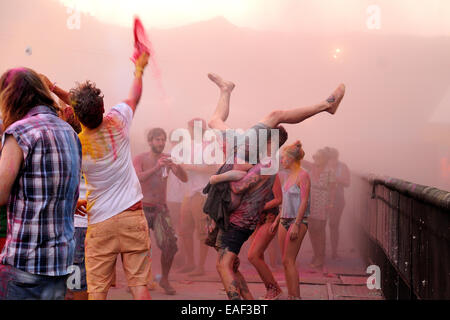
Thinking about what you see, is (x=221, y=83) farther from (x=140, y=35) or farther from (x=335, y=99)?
(x=335, y=99)

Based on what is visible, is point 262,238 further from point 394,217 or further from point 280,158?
point 394,217

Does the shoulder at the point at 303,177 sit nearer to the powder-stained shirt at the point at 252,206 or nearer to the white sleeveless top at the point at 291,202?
the white sleeveless top at the point at 291,202

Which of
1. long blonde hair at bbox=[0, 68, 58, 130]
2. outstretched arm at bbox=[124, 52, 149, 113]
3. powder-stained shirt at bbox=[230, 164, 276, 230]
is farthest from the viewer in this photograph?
powder-stained shirt at bbox=[230, 164, 276, 230]

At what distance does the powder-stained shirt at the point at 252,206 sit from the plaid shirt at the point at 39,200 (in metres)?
1.78

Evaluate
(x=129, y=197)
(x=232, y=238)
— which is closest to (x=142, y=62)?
(x=129, y=197)

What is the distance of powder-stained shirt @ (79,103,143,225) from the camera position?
11.0 feet

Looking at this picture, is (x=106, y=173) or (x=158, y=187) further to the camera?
(x=158, y=187)

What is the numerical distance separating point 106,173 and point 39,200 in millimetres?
1190

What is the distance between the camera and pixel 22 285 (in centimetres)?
220

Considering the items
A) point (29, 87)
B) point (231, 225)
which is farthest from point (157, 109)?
point (29, 87)

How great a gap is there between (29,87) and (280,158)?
220cm

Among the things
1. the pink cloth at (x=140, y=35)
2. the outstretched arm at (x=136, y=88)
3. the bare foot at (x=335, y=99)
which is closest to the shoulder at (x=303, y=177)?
the bare foot at (x=335, y=99)

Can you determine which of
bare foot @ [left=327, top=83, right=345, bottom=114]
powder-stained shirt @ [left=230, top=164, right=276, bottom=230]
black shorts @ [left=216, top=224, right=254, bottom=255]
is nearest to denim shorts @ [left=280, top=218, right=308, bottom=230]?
powder-stained shirt @ [left=230, top=164, right=276, bottom=230]

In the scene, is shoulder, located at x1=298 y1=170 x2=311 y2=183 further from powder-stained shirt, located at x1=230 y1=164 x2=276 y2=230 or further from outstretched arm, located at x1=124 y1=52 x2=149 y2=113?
outstretched arm, located at x1=124 y1=52 x2=149 y2=113
